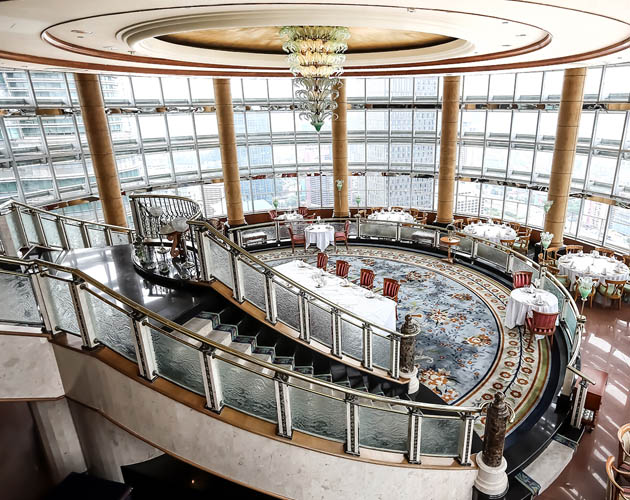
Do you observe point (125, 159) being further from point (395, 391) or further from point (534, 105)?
point (534, 105)

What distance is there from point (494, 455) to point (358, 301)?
10.8 ft

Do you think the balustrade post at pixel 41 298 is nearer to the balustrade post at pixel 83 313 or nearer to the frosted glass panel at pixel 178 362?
the balustrade post at pixel 83 313

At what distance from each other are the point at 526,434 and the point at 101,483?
5.29 meters

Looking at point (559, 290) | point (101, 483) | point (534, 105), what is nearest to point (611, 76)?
point (534, 105)

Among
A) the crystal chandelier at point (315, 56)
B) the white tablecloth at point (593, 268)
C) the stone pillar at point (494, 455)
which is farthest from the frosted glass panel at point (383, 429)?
the white tablecloth at point (593, 268)

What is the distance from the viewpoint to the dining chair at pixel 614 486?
4223 mm

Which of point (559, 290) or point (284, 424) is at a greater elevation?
point (284, 424)

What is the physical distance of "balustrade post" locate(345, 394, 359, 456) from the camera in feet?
14.1

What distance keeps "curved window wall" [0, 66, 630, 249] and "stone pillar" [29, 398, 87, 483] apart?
31.2 ft

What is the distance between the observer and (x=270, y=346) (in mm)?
5738

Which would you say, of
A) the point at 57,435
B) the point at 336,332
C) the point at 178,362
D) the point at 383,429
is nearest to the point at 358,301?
the point at 336,332

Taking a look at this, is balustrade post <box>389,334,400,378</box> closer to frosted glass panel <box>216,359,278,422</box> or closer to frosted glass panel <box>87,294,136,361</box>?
frosted glass panel <box>216,359,278,422</box>

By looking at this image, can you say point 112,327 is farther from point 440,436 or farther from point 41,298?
point 440,436

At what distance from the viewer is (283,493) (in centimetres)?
446
